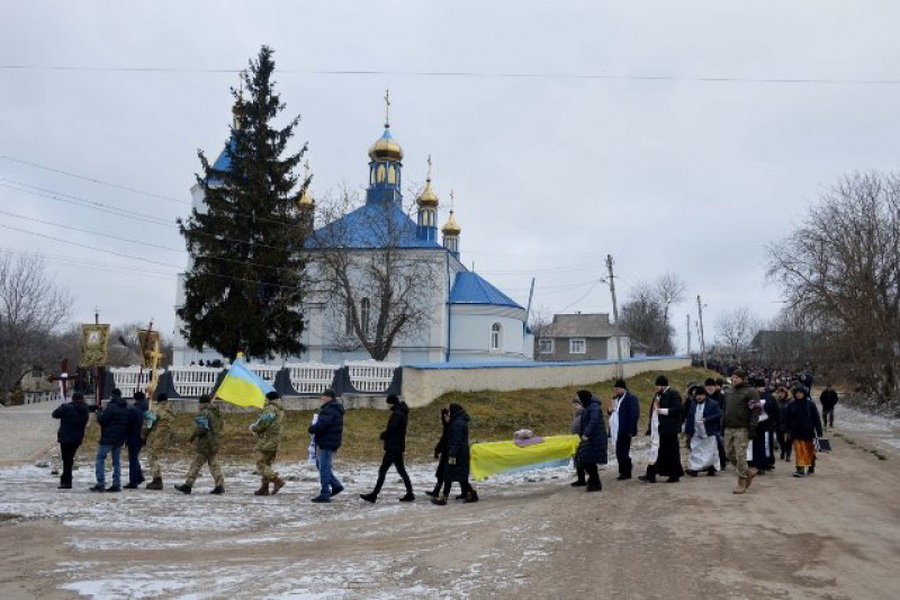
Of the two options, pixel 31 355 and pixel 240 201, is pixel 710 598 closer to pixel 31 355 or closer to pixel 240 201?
pixel 240 201

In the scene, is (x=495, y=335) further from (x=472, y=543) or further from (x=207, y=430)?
(x=472, y=543)

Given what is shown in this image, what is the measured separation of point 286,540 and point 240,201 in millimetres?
27531

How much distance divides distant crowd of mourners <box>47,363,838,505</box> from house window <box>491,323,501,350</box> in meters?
33.4

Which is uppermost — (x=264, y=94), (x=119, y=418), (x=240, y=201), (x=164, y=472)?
(x=264, y=94)

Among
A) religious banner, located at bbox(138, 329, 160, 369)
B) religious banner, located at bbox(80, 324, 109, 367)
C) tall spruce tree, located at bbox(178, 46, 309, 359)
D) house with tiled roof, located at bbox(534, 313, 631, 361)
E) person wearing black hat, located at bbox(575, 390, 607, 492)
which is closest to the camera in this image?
person wearing black hat, located at bbox(575, 390, 607, 492)

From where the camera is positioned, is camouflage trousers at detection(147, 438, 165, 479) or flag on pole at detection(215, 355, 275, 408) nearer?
camouflage trousers at detection(147, 438, 165, 479)

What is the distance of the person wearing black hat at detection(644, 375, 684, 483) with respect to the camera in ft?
44.5

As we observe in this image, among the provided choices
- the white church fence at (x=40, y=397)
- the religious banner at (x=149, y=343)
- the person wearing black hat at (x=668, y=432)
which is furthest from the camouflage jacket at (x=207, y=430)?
the white church fence at (x=40, y=397)

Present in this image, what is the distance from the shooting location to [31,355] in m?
55.1

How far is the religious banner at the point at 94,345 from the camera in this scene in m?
23.5

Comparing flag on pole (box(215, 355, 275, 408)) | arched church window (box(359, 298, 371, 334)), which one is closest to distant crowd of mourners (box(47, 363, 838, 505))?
flag on pole (box(215, 355, 275, 408))

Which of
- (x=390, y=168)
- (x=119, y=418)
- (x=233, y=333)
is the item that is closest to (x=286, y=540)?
(x=119, y=418)

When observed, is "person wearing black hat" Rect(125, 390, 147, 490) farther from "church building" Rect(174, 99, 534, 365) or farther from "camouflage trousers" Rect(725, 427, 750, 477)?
"church building" Rect(174, 99, 534, 365)

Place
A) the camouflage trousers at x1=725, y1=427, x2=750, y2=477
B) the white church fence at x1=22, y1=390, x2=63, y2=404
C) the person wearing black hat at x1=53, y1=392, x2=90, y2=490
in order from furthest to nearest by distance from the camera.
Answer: the white church fence at x1=22, y1=390, x2=63, y2=404 < the person wearing black hat at x1=53, y1=392, x2=90, y2=490 < the camouflage trousers at x1=725, y1=427, x2=750, y2=477
